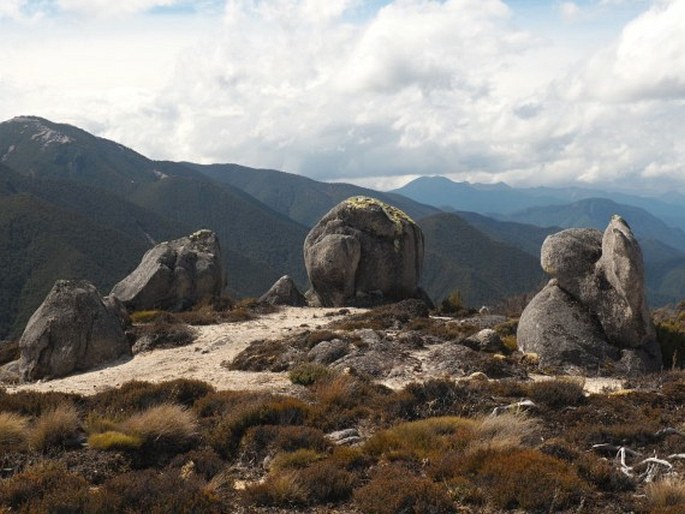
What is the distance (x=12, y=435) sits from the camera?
10.9 meters

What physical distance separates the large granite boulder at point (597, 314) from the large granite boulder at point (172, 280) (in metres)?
20.5

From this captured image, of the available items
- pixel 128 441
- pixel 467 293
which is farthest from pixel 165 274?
pixel 467 293

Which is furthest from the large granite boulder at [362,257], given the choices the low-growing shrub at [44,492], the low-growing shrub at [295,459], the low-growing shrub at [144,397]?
the low-growing shrub at [44,492]

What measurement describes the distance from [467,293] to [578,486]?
190330 millimetres

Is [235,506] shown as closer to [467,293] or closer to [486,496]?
[486,496]

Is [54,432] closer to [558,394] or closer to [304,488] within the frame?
[304,488]

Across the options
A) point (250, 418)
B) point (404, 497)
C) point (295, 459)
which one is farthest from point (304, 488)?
point (250, 418)

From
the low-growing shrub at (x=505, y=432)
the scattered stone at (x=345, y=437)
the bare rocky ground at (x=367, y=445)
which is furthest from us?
the scattered stone at (x=345, y=437)

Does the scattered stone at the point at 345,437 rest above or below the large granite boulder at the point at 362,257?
below

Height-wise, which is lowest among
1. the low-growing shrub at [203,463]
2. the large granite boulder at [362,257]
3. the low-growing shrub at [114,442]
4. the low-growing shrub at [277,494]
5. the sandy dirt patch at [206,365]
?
the sandy dirt patch at [206,365]

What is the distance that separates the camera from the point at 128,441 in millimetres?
10672

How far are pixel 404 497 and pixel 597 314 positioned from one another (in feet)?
48.1

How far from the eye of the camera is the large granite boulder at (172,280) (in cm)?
3409

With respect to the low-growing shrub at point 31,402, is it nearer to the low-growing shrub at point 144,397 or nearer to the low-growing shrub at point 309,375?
the low-growing shrub at point 144,397
